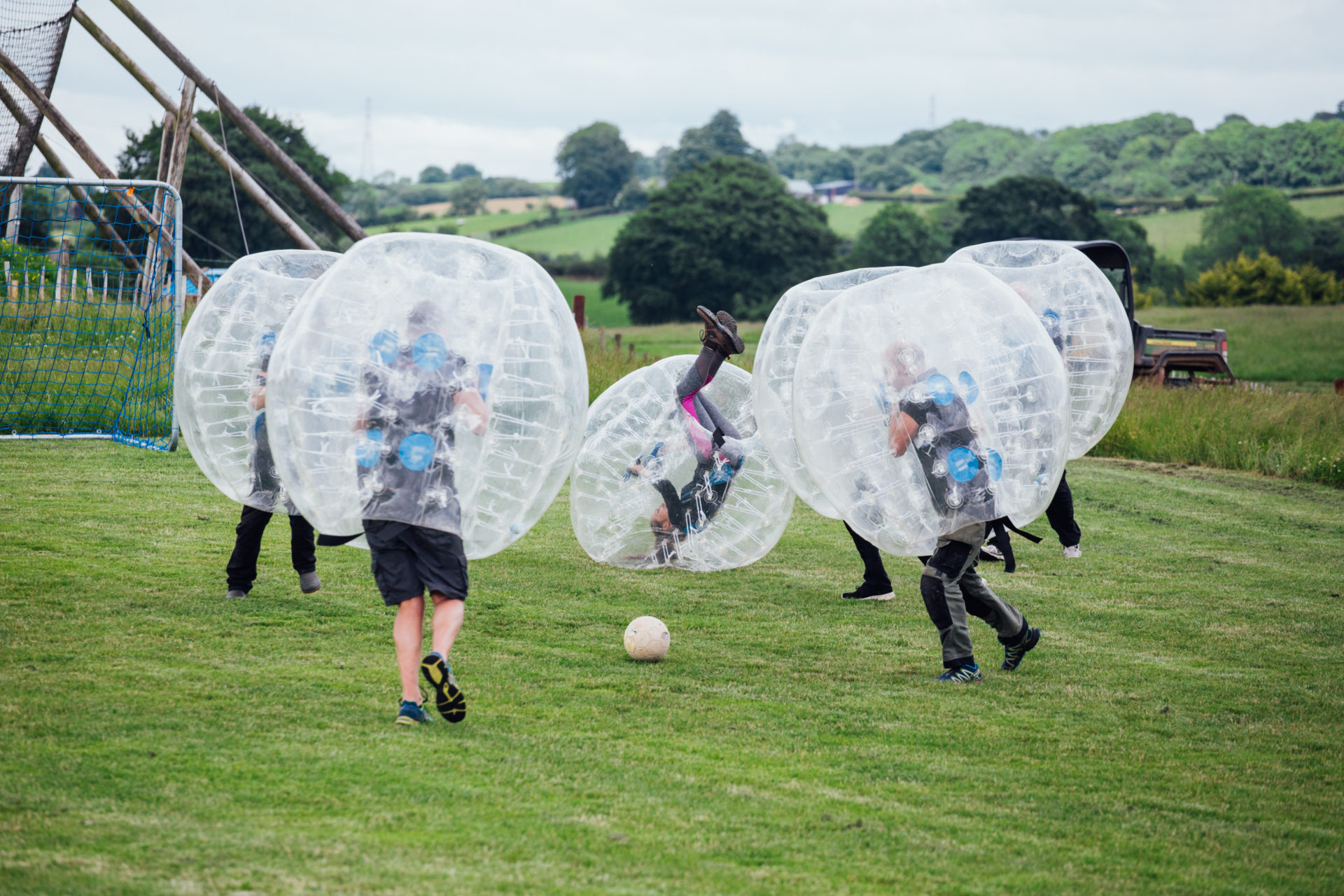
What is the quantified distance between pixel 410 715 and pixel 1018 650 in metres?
3.43

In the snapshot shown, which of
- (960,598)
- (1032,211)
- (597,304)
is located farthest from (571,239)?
(960,598)

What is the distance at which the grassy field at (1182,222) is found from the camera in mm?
83125

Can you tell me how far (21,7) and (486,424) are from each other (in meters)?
15.6

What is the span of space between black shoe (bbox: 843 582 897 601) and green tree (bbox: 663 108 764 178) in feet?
365

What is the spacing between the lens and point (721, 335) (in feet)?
26.5

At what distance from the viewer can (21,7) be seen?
16.6 metres

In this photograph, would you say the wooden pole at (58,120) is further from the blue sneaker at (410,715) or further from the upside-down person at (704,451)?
the blue sneaker at (410,715)

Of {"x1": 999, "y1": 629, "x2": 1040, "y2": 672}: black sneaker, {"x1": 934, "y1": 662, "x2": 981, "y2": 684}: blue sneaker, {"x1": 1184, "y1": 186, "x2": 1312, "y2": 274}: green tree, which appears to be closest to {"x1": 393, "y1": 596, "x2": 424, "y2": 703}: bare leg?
{"x1": 934, "y1": 662, "x2": 981, "y2": 684}: blue sneaker

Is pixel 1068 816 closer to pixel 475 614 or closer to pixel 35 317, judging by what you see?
pixel 475 614

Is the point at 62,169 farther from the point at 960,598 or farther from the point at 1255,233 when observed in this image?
the point at 1255,233

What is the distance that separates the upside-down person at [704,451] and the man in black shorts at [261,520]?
2.24m

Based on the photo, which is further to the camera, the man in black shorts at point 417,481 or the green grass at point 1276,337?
the green grass at point 1276,337

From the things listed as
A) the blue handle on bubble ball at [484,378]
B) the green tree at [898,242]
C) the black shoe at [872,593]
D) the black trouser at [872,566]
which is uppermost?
the green tree at [898,242]

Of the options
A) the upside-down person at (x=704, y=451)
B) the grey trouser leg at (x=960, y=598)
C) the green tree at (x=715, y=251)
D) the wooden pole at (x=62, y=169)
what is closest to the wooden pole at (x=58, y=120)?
the wooden pole at (x=62, y=169)
